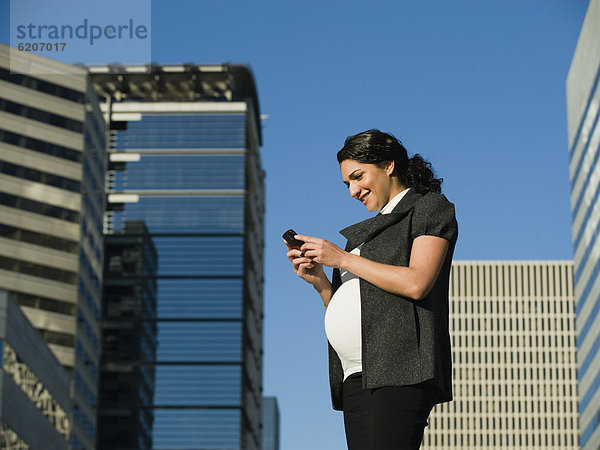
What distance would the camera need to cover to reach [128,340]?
125 metres

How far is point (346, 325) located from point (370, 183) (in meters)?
0.61

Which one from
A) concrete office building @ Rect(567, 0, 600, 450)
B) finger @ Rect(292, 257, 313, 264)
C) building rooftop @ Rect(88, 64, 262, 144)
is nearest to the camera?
finger @ Rect(292, 257, 313, 264)

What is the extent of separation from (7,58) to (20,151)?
7434 millimetres

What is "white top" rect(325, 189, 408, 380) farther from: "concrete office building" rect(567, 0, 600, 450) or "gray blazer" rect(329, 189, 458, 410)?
"concrete office building" rect(567, 0, 600, 450)

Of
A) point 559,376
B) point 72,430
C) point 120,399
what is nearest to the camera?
point 72,430

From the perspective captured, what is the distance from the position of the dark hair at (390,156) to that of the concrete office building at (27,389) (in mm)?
48713

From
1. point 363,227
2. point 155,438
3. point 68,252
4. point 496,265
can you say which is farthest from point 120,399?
point 363,227

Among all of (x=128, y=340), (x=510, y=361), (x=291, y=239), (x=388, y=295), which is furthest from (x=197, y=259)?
(x=388, y=295)

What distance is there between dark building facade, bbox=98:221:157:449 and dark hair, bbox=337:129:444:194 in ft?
392

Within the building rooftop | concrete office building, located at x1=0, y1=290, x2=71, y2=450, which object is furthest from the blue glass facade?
concrete office building, located at x1=0, y1=290, x2=71, y2=450

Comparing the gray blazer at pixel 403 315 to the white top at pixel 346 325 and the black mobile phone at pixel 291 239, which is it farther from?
the black mobile phone at pixel 291 239

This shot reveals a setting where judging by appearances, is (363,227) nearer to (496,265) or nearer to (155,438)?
(155,438)

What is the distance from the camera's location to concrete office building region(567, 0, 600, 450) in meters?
73.3

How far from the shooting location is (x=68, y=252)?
89.1 meters
